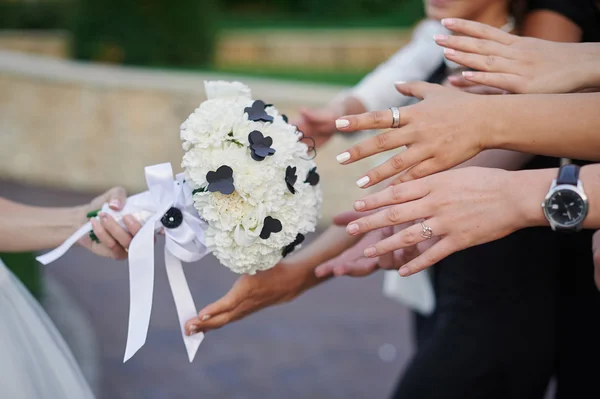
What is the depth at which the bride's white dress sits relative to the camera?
2004 mm

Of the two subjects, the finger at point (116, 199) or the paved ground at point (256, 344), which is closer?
the finger at point (116, 199)

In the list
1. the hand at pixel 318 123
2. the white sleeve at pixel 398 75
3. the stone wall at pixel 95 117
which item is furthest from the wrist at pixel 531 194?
the stone wall at pixel 95 117

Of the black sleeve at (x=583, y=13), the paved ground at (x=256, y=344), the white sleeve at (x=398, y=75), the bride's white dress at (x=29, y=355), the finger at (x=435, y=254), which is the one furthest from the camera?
the paved ground at (x=256, y=344)

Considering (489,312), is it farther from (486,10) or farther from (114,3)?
(114,3)

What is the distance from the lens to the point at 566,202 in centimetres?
170

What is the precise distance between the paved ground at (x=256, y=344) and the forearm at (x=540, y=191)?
291cm

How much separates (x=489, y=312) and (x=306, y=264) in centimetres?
67

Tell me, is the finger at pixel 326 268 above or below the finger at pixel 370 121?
below

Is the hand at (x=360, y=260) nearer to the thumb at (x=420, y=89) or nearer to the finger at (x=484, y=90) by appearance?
the thumb at (x=420, y=89)

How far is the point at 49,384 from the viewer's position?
2.14 meters

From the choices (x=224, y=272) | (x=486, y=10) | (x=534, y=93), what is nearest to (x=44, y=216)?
(x=534, y=93)

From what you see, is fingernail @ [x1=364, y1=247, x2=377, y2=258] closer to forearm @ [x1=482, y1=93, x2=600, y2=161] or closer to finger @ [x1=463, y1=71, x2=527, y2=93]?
forearm @ [x1=482, y1=93, x2=600, y2=161]

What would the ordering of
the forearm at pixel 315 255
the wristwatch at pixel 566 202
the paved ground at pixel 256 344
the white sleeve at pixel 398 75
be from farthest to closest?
the paved ground at pixel 256 344, the white sleeve at pixel 398 75, the forearm at pixel 315 255, the wristwatch at pixel 566 202

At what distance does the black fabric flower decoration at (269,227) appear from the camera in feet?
6.57
